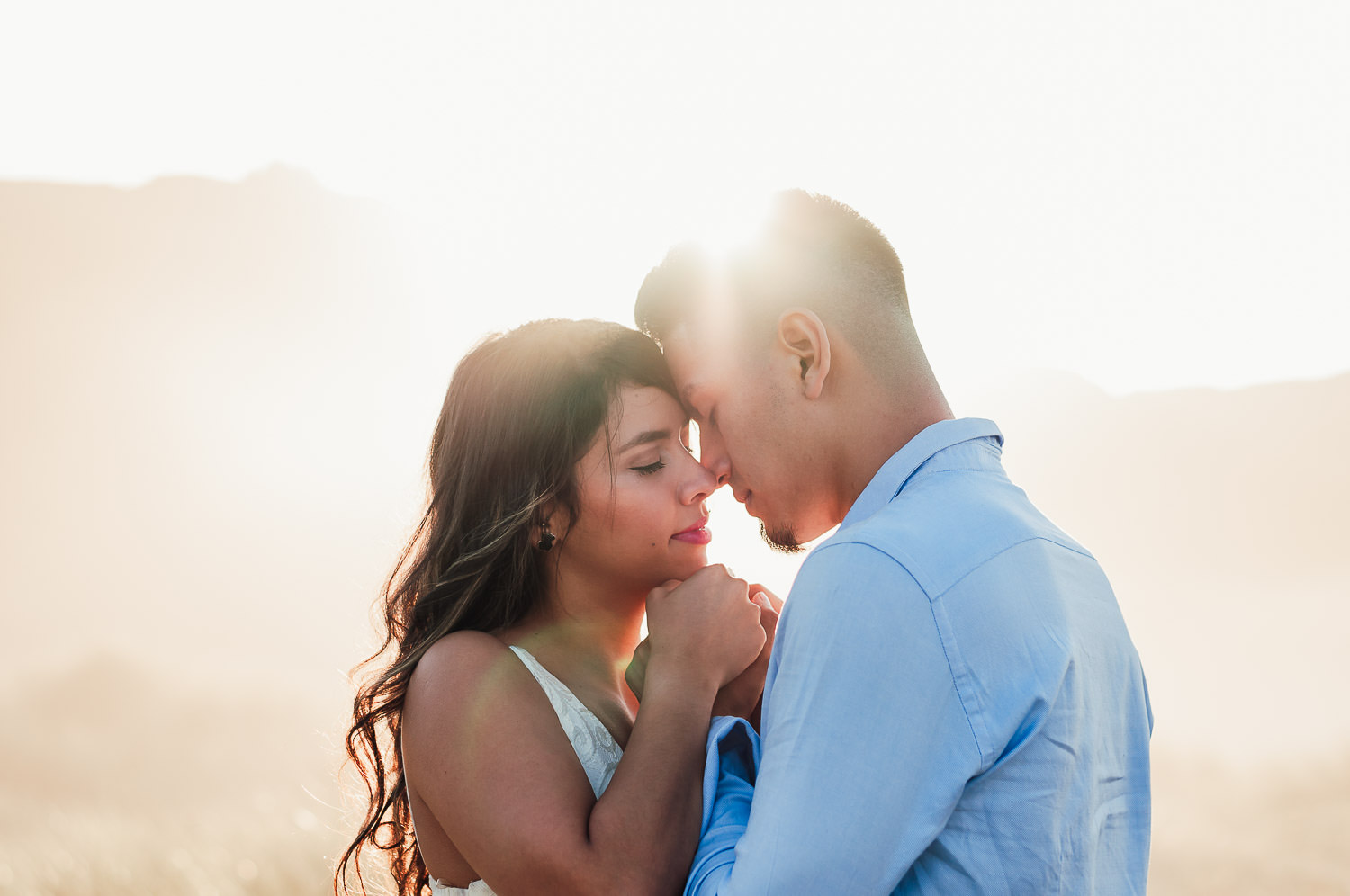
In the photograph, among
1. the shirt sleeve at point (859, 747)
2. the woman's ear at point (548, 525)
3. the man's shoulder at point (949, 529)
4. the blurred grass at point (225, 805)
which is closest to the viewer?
the shirt sleeve at point (859, 747)

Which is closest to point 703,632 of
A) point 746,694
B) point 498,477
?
point 746,694

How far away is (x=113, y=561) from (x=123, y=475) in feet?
27.0

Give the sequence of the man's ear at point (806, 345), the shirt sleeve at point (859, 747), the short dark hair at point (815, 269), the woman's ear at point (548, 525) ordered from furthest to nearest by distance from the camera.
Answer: the woman's ear at point (548, 525)
the short dark hair at point (815, 269)
the man's ear at point (806, 345)
the shirt sleeve at point (859, 747)

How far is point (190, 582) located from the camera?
49.1m

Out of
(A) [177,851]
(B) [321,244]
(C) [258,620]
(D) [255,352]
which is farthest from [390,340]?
(A) [177,851]

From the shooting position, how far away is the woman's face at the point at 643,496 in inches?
117

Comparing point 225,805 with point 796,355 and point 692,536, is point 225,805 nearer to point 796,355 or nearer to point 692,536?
point 692,536

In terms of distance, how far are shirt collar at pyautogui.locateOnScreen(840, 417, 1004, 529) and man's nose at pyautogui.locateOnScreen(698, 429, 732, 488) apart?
1.87 ft

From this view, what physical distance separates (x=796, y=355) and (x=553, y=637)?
122 centimetres

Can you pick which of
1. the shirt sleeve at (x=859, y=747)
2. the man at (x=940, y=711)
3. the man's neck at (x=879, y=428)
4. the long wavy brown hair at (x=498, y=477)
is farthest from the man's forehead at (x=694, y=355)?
the shirt sleeve at (x=859, y=747)

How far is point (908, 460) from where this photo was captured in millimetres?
2387

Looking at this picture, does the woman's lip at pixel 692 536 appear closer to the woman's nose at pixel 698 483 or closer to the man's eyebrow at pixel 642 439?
the woman's nose at pixel 698 483

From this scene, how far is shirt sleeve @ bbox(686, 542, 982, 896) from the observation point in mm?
1740

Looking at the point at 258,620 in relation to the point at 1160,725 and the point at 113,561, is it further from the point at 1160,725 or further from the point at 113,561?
the point at 1160,725
